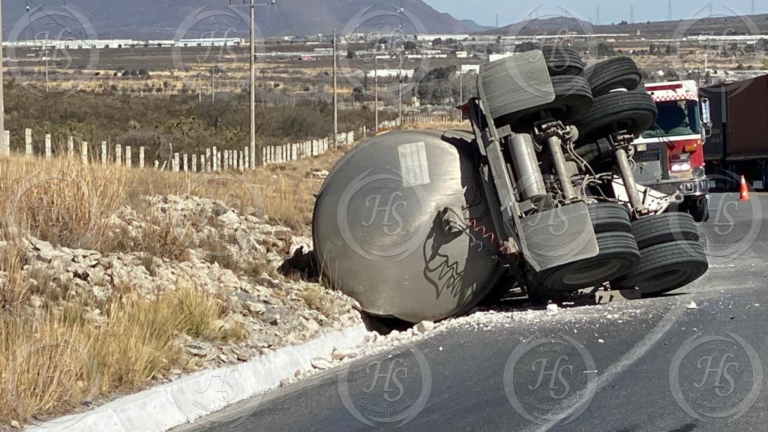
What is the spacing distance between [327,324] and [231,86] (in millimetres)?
102624

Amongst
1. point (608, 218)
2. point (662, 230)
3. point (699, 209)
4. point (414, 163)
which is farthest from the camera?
point (699, 209)

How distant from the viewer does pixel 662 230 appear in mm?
13125

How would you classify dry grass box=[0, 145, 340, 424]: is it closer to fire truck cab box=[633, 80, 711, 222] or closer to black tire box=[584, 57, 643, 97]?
black tire box=[584, 57, 643, 97]

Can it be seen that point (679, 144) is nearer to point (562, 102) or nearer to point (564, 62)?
point (564, 62)

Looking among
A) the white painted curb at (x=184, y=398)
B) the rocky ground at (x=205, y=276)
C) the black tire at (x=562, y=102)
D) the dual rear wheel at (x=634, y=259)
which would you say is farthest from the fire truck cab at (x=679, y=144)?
the white painted curb at (x=184, y=398)

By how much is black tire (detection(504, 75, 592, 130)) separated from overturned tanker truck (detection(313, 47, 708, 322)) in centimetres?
2

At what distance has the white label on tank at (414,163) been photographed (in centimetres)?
1242

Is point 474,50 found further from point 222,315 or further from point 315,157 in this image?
point 222,315

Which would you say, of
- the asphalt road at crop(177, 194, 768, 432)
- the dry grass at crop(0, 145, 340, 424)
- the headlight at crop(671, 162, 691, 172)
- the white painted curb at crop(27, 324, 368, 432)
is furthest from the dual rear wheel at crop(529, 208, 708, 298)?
the headlight at crop(671, 162, 691, 172)

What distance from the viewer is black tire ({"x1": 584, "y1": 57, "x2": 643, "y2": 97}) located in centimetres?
1428

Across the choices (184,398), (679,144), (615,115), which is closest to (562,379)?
(184,398)

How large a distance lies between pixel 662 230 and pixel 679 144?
12790mm

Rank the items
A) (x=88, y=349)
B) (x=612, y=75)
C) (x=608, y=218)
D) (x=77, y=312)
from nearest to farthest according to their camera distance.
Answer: (x=88, y=349), (x=77, y=312), (x=608, y=218), (x=612, y=75)

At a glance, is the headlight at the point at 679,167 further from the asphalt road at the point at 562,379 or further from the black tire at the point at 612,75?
the asphalt road at the point at 562,379
